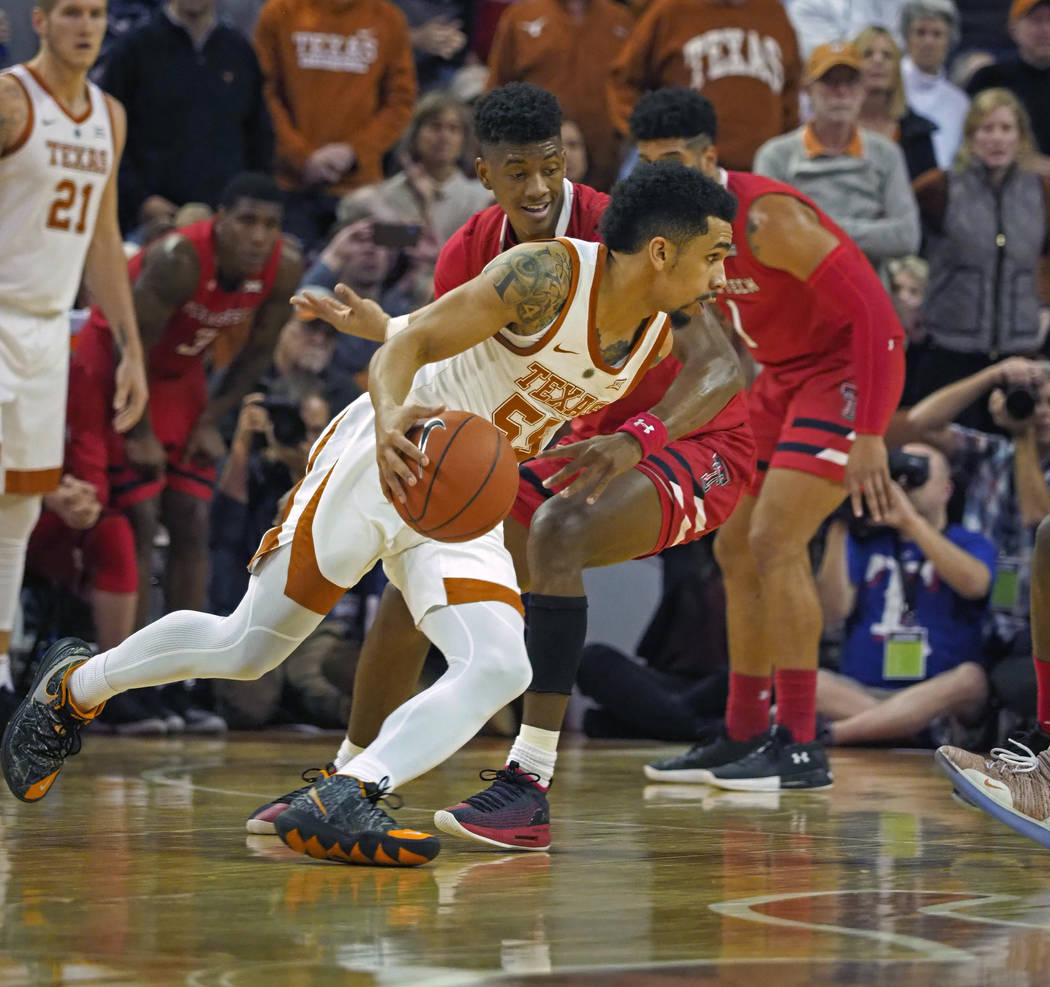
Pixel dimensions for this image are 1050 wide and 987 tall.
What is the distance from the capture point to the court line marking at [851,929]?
8.51ft

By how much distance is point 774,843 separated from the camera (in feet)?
13.1

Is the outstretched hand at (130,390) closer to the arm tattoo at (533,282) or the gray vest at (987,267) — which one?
the arm tattoo at (533,282)

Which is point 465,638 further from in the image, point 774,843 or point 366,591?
point 366,591

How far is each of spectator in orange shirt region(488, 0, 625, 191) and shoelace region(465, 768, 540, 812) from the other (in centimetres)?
532

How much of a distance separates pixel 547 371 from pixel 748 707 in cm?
221

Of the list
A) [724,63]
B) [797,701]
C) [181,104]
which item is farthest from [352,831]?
[181,104]

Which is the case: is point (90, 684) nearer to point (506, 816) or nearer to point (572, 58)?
point (506, 816)

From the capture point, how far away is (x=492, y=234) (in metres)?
4.46

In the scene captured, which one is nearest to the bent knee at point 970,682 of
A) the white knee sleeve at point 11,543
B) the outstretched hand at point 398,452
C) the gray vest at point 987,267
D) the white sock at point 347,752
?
the gray vest at point 987,267

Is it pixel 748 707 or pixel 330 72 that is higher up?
Result: pixel 330 72

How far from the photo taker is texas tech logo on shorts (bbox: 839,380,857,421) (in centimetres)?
538

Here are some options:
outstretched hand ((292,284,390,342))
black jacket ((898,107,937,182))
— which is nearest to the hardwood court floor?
outstretched hand ((292,284,390,342))

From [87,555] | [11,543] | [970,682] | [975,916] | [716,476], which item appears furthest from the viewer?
[87,555]

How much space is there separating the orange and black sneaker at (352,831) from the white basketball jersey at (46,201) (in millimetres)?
3305
